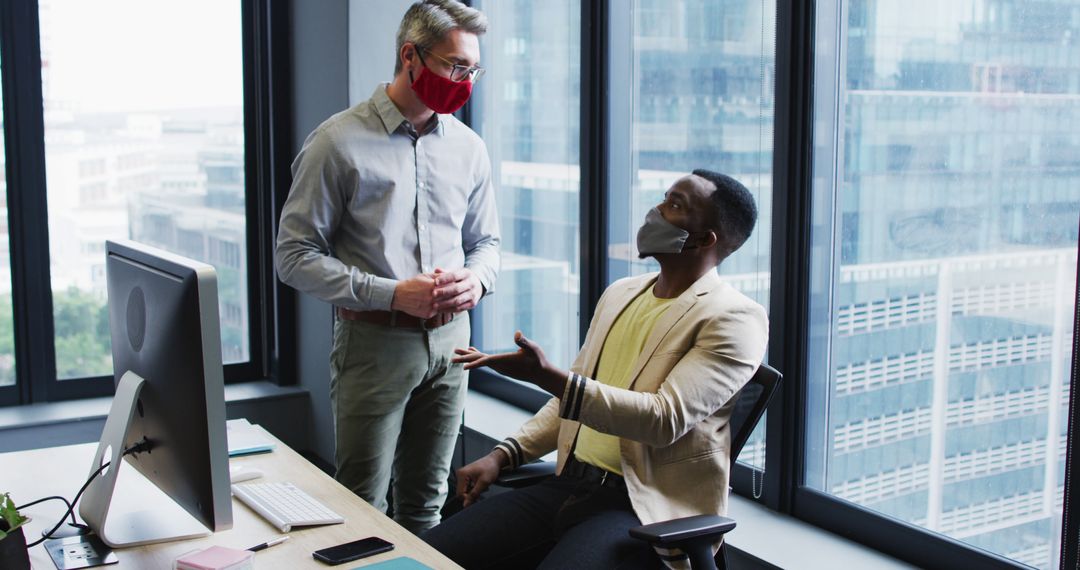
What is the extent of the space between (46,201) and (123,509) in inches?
95.1

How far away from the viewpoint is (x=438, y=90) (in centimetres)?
252

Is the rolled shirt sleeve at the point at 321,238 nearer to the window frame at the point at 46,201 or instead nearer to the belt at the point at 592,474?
the belt at the point at 592,474

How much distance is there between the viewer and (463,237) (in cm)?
280

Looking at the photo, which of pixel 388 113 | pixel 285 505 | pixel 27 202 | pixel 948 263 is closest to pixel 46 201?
pixel 27 202

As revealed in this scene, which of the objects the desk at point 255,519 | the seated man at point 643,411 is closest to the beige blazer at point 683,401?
the seated man at point 643,411

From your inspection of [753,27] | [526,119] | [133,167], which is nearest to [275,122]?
[133,167]

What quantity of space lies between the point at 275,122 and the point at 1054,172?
303 centimetres

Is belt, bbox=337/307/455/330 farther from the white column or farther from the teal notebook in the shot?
the white column

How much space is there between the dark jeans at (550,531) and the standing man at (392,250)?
20.1 inches

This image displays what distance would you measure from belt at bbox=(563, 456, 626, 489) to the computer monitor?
2.56ft

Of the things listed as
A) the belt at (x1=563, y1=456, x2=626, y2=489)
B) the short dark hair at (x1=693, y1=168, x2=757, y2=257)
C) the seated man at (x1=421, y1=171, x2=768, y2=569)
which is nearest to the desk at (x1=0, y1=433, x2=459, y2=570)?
the seated man at (x1=421, y1=171, x2=768, y2=569)

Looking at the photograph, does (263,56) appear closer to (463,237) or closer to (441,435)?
(463,237)

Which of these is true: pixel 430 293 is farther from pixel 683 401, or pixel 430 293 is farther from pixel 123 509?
pixel 123 509

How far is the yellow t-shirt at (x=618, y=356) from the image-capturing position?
2.09 m
